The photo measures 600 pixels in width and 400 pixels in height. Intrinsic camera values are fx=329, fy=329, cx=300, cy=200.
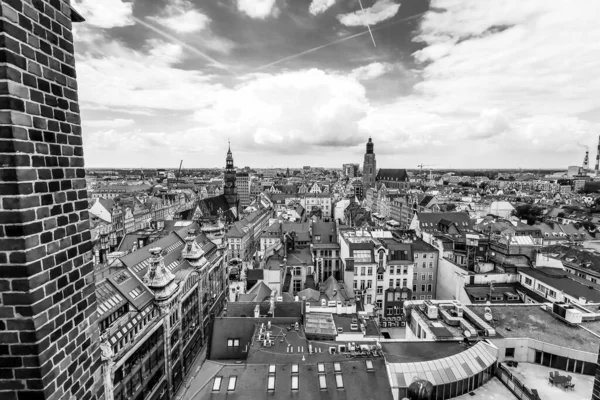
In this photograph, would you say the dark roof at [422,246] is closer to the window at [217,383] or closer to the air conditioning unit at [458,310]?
the air conditioning unit at [458,310]

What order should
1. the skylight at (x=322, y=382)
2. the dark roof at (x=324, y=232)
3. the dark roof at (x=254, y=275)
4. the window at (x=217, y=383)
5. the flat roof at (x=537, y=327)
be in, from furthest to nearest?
the dark roof at (x=324, y=232)
the dark roof at (x=254, y=275)
the flat roof at (x=537, y=327)
the skylight at (x=322, y=382)
the window at (x=217, y=383)

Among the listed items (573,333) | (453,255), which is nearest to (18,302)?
(573,333)

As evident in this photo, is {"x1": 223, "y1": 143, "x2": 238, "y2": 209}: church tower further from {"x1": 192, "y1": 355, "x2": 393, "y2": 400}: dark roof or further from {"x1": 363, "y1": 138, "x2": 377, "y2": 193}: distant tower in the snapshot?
{"x1": 192, "y1": 355, "x2": 393, "y2": 400}: dark roof

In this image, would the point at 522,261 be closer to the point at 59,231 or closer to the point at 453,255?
the point at 453,255

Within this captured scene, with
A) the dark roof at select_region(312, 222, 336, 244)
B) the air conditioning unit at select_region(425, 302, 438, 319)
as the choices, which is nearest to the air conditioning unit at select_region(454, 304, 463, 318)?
the air conditioning unit at select_region(425, 302, 438, 319)

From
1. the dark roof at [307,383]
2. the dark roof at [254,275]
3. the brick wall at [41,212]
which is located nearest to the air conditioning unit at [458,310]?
the dark roof at [307,383]

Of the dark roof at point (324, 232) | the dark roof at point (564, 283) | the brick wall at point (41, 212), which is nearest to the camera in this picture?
the brick wall at point (41, 212)

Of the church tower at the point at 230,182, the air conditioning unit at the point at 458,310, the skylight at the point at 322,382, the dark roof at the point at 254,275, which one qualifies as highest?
the church tower at the point at 230,182

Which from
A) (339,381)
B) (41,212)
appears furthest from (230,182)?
(41,212)
